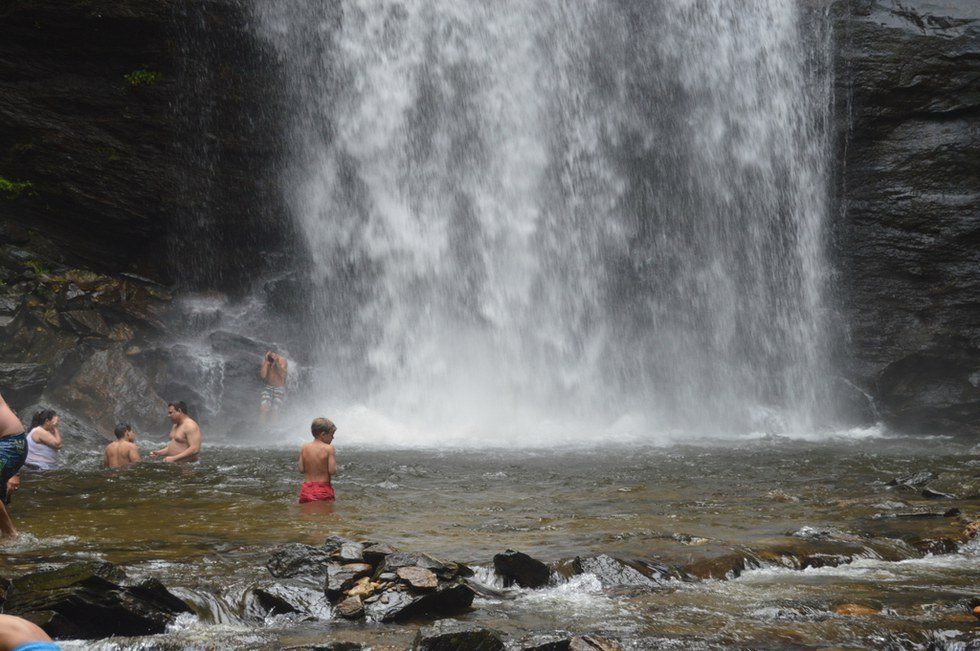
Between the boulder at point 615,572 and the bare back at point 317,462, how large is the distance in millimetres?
3869

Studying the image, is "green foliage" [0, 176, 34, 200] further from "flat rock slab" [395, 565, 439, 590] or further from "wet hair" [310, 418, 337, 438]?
"flat rock slab" [395, 565, 439, 590]

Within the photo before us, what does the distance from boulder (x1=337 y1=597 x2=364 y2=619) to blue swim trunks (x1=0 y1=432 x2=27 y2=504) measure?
3282mm

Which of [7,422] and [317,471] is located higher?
[7,422]

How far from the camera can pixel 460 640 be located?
174 inches

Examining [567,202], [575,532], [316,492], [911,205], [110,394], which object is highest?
[567,202]

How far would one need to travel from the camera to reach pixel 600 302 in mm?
21156

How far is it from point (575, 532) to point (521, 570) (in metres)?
1.67

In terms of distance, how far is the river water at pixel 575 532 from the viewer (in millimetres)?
5047

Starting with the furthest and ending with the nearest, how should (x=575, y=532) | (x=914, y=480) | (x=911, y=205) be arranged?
(x=911, y=205), (x=914, y=480), (x=575, y=532)

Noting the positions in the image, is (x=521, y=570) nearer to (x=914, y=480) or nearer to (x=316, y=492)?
(x=316, y=492)

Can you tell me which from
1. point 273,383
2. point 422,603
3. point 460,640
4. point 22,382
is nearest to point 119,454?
point 22,382

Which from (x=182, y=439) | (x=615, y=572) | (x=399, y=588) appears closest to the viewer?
(x=399, y=588)

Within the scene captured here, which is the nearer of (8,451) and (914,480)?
(8,451)

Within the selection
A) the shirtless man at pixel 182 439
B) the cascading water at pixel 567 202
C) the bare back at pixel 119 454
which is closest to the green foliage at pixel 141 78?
the cascading water at pixel 567 202
